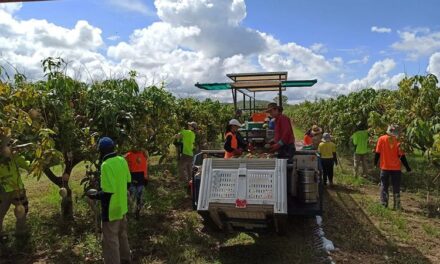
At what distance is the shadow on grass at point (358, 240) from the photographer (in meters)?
6.25

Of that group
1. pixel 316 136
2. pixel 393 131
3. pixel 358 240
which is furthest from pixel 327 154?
pixel 358 240

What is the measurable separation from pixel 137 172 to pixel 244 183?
313cm

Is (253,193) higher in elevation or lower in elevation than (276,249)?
higher

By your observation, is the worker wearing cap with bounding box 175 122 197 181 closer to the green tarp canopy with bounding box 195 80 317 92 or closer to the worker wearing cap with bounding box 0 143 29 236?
the green tarp canopy with bounding box 195 80 317 92

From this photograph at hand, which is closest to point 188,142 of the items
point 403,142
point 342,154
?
point 403,142

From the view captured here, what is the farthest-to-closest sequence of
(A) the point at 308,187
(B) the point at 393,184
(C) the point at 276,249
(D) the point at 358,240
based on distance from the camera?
(B) the point at 393,184 → (D) the point at 358,240 → (C) the point at 276,249 → (A) the point at 308,187

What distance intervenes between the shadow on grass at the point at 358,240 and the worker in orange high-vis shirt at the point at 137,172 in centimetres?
344

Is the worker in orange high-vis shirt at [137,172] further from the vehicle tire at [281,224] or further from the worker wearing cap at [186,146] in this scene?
the worker wearing cap at [186,146]

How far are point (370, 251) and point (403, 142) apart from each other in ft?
11.4

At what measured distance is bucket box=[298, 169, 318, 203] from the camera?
626cm

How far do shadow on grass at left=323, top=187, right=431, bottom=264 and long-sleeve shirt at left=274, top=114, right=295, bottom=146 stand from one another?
5.57 ft

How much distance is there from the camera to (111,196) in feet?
18.3

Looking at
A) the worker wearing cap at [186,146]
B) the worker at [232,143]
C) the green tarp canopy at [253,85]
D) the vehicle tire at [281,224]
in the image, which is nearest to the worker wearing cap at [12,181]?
the vehicle tire at [281,224]

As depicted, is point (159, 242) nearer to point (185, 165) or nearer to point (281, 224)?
point (281, 224)
